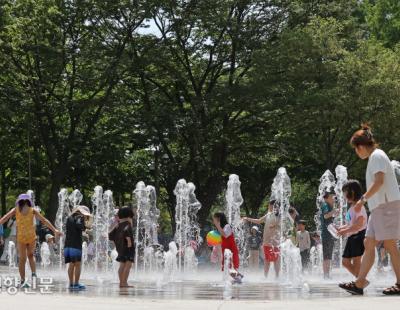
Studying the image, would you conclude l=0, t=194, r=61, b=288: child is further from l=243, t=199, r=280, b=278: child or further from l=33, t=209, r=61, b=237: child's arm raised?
l=243, t=199, r=280, b=278: child

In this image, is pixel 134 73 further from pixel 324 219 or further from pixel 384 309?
pixel 384 309

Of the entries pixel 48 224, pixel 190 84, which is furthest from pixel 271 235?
pixel 190 84

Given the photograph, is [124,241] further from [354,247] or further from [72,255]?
[354,247]

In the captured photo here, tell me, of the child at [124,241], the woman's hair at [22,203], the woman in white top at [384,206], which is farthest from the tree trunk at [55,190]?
the woman in white top at [384,206]

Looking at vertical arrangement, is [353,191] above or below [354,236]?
above

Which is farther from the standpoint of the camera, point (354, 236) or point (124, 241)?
point (124, 241)

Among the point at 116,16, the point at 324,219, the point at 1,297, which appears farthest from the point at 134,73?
the point at 1,297

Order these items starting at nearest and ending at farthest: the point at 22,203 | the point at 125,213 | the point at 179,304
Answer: the point at 179,304
the point at 125,213
the point at 22,203

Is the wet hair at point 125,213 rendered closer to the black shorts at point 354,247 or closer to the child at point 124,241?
the child at point 124,241

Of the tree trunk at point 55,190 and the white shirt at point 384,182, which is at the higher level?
the tree trunk at point 55,190

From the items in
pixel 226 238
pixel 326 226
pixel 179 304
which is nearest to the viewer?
pixel 179 304

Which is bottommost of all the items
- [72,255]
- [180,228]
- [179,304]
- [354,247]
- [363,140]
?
[179,304]

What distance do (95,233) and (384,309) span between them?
1739 cm

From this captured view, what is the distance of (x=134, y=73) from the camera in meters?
33.3
